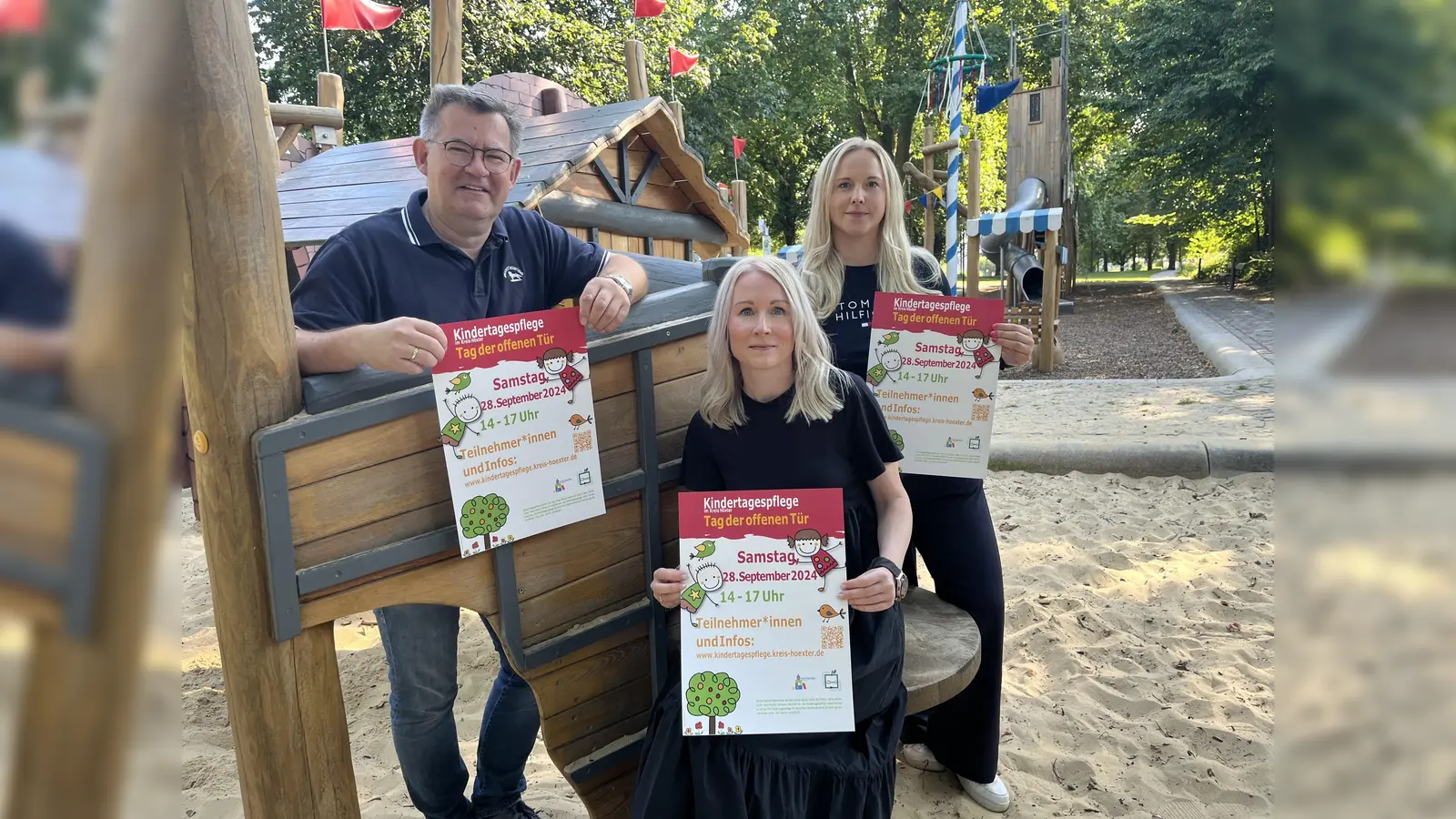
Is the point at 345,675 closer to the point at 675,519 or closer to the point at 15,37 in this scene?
the point at 675,519

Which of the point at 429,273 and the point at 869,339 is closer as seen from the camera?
the point at 429,273

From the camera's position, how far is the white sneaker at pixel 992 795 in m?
2.67

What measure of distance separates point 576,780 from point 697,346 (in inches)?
44.4

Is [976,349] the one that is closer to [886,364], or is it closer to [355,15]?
[886,364]

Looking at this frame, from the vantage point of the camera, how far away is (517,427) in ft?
6.30

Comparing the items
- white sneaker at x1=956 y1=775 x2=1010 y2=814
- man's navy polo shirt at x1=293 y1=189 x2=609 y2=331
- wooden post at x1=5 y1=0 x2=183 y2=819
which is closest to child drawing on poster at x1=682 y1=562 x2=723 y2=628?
man's navy polo shirt at x1=293 y1=189 x2=609 y2=331

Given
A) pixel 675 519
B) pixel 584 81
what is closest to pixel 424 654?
pixel 675 519

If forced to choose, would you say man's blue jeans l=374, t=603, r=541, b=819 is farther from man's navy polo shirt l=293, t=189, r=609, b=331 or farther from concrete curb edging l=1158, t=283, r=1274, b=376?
concrete curb edging l=1158, t=283, r=1274, b=376

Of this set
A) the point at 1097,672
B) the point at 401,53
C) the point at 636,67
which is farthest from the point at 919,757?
the point at 401,53

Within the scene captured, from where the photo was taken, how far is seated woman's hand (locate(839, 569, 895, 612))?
6.63ft

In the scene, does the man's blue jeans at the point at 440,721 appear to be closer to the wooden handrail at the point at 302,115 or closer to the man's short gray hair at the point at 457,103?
the man's short gray hair at the point at 457,103

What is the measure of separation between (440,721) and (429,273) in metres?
1.13

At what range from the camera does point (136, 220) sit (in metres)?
0.19

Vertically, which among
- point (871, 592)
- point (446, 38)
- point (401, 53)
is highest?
point (401, 53)
